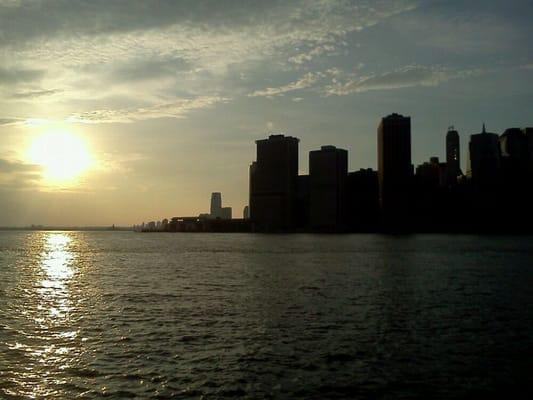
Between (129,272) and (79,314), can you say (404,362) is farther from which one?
(129,272)

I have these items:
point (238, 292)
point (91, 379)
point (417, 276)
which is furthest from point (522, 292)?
point (91, 379)

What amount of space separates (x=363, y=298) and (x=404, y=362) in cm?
2686

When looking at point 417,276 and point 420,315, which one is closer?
point 420,315

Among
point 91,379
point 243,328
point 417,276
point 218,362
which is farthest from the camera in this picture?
point 417,276

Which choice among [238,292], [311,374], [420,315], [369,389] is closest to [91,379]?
[311,374]

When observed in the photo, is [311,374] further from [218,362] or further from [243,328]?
[243,328]

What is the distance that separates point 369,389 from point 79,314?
29941mm

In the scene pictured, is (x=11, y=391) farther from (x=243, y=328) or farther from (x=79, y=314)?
(x=79, y=314)

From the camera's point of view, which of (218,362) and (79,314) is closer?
(218,362)

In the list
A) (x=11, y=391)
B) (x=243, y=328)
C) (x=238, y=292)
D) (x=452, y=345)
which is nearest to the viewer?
(x=11, y=391)

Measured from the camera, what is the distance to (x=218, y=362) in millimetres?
30516

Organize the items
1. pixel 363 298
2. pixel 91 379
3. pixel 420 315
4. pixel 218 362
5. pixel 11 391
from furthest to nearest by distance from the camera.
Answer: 1. pixel 363 298
2. pixel 420 315
3. pixel 218 362
4. pixel 91 379
5. pixel 11 391

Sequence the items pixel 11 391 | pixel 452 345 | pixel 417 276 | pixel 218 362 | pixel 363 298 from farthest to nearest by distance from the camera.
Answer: pixel 417 276
pixel 363 298
pixel 452 345
pixel 218 362
pixel 11 391

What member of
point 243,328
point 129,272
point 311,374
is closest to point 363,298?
point 243,328
